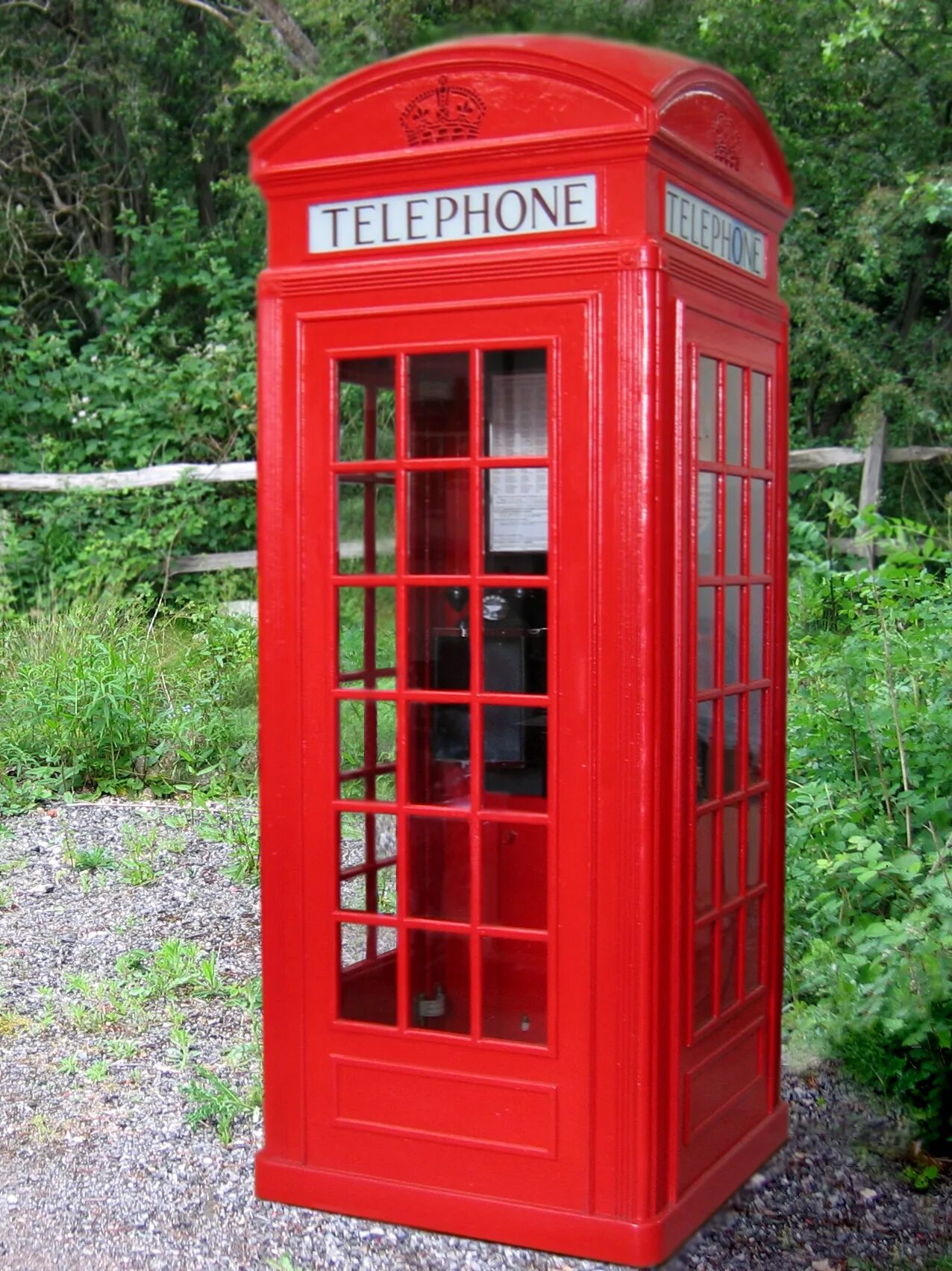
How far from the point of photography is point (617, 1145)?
2885mm

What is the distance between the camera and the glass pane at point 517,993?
301 cm

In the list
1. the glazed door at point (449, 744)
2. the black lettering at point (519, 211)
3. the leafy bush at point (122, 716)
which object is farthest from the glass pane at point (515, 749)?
the leafy bush at point (122, 716)

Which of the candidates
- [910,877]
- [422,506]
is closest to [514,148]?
[422,506]

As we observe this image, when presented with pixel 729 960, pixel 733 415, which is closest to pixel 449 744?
pixel 729 960

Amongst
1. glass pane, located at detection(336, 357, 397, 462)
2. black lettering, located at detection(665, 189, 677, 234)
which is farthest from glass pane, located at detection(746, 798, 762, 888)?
black lettering, located at detection(665, 189, 677, 234)

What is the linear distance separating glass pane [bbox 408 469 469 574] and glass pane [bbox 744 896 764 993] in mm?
1085

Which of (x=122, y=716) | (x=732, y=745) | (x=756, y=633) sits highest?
(x=756, y=633)

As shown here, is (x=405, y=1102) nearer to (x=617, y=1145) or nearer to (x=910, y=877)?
(x=617, y=1145)

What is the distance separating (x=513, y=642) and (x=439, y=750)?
0.30 metres

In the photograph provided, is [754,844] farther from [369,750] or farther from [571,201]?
[571,201]

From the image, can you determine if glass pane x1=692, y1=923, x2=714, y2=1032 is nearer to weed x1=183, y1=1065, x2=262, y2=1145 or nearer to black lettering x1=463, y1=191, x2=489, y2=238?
weed x1=183, y1=1065, x2=262, y2=1145

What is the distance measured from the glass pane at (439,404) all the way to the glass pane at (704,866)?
937 millimetres

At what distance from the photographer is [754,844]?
334 centimetres

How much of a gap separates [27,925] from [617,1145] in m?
3.16
